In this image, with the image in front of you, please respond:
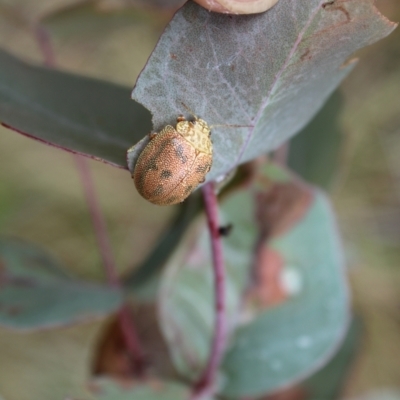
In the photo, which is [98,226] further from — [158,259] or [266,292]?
[266,292]

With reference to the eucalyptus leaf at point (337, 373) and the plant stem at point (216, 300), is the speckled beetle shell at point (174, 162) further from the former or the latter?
the eucalyptus leaf at point (337, 373)

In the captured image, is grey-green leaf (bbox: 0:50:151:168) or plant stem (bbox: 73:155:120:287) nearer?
grey-green leaf (bbox: 0:50:151:168)

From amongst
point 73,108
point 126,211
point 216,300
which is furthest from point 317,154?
point 126,211

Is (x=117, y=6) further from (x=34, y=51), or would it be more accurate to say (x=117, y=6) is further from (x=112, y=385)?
(x=34, y=51)

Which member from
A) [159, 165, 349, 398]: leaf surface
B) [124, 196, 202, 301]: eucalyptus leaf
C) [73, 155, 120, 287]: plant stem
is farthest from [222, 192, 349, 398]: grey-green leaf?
[73, 155, 120, 287]: plant stem

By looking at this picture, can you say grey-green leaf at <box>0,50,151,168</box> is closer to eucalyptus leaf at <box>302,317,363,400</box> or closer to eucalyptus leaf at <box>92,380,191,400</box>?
eucalyptus leaf at <box>92,380,191,400</box>
